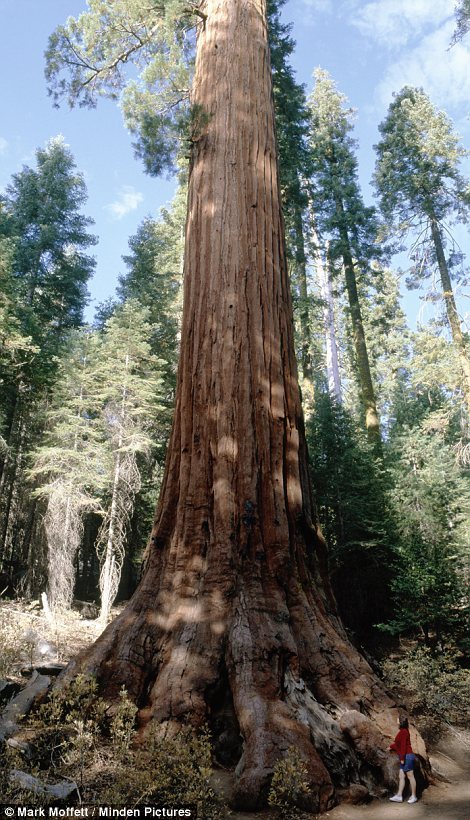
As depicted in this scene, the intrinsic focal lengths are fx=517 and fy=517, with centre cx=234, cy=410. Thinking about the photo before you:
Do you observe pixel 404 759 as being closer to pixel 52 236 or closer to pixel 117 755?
pixel 117 755

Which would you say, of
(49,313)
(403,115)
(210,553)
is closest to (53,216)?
(49,313)

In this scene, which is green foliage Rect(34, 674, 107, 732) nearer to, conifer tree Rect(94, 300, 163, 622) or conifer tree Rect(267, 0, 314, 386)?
conifer tree Rect(94, 300, 163, 622)

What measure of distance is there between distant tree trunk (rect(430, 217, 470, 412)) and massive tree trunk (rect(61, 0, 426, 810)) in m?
10.6

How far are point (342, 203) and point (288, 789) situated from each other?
19.5 m

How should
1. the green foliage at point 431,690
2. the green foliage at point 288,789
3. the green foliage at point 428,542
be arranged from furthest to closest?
the green foliage at point 428,542
the green foliage at point 431,690
the green foliage at point 288,789

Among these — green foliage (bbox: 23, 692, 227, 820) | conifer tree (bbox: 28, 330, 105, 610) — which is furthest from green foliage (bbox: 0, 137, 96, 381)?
green foliage (bbox: 23, 692, 227, 820)

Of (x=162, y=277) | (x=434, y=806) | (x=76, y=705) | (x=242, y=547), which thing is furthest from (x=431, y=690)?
(x=162, y=277)

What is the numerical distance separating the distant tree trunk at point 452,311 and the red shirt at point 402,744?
492 inches

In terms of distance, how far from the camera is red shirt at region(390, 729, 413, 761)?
3.24 metres

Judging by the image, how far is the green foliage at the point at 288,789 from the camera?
2.74 metres

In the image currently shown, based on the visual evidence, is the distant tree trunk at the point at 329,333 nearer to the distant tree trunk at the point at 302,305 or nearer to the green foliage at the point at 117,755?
the distant tree trunk at the point at 302,305

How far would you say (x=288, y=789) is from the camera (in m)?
2.76

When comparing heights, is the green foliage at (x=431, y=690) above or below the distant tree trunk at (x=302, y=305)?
below

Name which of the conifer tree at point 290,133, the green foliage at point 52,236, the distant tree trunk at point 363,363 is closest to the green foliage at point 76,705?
the distant tree trunk at point 363,363
